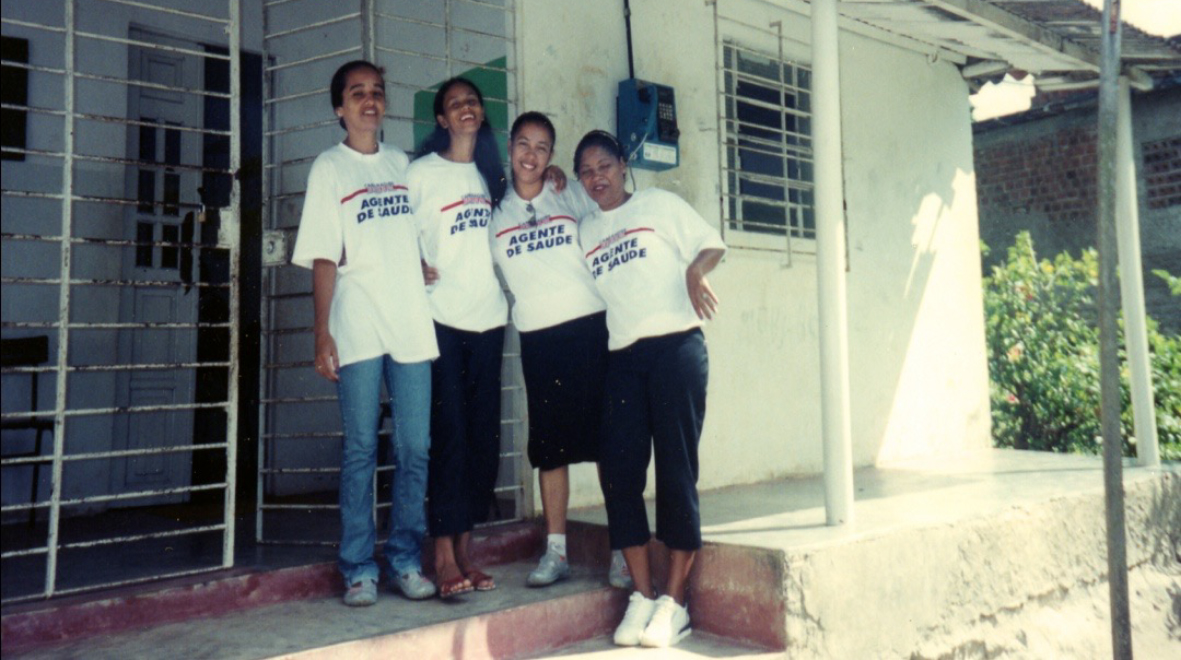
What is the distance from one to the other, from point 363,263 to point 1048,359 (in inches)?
258

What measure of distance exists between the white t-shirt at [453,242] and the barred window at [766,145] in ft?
7.26

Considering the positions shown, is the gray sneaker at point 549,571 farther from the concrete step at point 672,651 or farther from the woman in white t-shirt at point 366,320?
the woman in white t-shirt at point 366,320

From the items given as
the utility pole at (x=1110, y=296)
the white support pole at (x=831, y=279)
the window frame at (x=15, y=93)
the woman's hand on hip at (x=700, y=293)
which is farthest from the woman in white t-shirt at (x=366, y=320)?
the window frame at (x=15, y=93)

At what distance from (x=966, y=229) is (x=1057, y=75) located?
4.29 ft

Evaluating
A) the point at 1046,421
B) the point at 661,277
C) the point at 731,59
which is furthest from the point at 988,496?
the point at 1046,421

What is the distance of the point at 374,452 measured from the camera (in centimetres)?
306

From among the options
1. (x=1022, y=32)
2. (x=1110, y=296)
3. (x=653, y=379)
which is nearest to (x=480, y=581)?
(x=653, y=379)

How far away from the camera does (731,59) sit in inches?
207

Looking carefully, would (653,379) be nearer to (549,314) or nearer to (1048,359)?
(549,314)

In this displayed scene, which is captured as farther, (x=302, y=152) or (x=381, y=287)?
(x=302, y=152)

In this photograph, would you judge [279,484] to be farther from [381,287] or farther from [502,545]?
[381,287]

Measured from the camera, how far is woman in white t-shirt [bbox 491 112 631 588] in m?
3.28

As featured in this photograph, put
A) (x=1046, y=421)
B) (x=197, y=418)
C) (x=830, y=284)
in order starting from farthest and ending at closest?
(x=1046, y=421) → (x=197, y=418) → (x=830, y=284)

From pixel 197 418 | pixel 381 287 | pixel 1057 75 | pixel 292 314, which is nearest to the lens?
pixel 381 287
